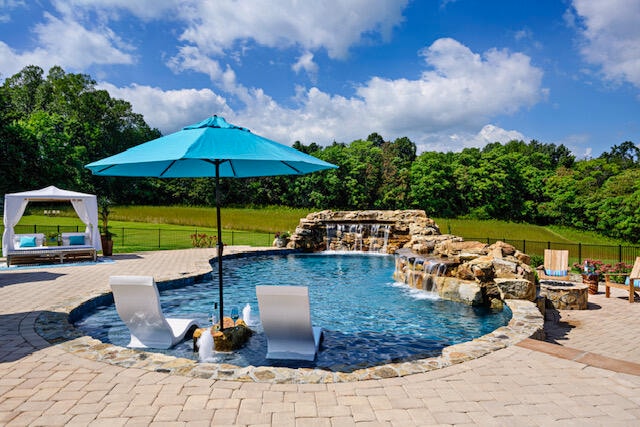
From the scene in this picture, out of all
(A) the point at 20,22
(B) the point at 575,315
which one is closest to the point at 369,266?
(B) the point at 575,315

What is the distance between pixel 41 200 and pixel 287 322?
41.6 feet

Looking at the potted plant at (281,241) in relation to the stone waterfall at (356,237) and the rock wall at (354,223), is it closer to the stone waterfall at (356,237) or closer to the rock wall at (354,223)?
the rock wall at (354,223)

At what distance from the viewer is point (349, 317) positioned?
745 cm

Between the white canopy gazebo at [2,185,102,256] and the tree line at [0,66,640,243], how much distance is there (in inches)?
1091

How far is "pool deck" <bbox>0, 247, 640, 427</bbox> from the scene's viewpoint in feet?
10.4

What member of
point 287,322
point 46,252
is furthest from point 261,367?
point 46,252

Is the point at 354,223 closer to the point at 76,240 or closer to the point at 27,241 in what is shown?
the point at 76,240

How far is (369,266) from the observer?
583 inches

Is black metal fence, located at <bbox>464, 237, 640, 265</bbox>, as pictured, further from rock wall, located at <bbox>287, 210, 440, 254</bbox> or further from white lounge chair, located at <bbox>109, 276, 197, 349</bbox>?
white lounge chair, located at <bbox>109, 276, 197, 349</bbox>

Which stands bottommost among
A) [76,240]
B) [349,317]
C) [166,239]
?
[349,317]

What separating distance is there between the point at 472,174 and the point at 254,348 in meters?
45.8

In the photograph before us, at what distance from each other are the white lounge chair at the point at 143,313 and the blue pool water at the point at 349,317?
0.24 metres

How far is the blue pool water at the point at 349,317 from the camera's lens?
5.42m

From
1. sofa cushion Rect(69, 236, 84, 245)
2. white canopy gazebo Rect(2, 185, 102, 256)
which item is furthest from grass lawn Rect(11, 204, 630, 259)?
white canopy gazebo Rect(2, 185, 102, 256)
